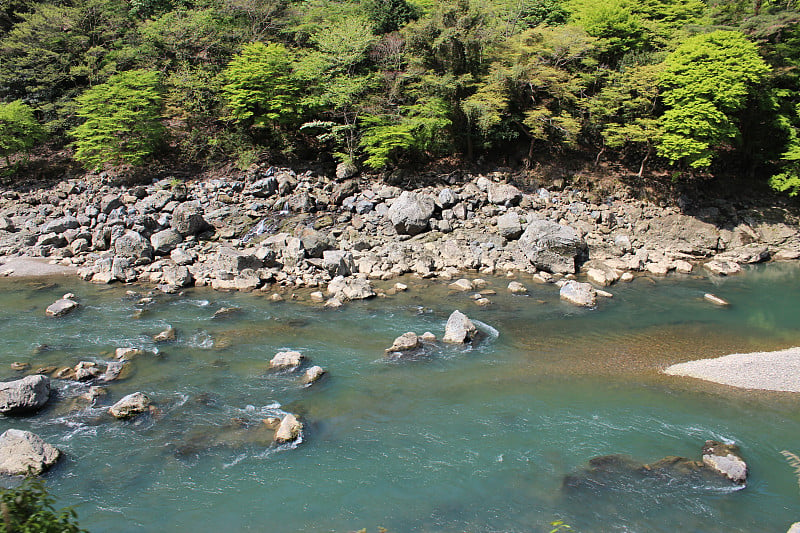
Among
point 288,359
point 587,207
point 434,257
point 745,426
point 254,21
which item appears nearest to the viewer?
point 745,426

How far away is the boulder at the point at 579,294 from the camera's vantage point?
20.5m

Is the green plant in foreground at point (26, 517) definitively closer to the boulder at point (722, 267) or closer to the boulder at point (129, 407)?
the boulder at point (129, 407)

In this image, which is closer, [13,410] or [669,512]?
[669,512]

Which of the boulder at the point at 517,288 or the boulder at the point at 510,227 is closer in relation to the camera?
the boulder at the point at 517,288

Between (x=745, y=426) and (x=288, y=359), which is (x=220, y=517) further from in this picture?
(x=745, y=426)

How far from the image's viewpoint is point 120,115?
104 ft

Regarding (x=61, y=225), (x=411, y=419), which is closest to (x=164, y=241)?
(x=61, y=225)

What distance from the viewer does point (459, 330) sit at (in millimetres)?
17031

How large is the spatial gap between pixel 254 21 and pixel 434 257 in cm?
2817

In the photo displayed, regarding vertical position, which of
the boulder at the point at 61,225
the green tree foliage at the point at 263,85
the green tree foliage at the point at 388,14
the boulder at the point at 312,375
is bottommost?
the boulder at the point at 312,375

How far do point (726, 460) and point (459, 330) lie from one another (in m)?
8.43

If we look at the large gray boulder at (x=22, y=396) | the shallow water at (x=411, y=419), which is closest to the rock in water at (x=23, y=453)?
the shallow water at (x=411, y=419)

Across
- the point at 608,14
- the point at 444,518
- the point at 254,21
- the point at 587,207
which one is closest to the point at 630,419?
the point at 444,518

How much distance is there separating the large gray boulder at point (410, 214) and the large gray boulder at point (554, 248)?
5.78m
